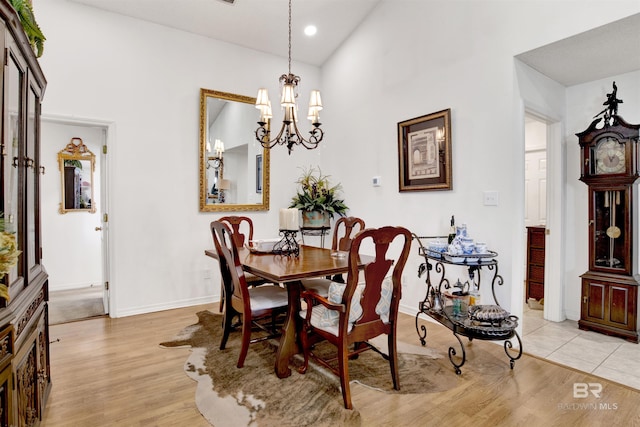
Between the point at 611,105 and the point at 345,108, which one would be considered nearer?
the point at 611,105

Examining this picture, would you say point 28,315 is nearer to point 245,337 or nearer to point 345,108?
point 245,337

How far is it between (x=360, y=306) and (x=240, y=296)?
97 centimetres

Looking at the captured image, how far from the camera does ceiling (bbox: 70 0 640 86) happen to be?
2732 mm

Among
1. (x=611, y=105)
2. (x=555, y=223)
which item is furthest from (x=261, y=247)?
(x=611, y=105)

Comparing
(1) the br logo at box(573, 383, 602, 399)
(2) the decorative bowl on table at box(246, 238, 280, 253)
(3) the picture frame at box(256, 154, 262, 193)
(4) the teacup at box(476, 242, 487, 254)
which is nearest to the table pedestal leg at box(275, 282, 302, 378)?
(2) the decorative bowl on table at box(246, 238, 280, 253)

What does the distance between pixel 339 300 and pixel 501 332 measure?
1.23m

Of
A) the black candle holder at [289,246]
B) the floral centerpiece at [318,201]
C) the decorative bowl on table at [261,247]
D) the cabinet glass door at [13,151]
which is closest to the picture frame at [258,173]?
the floral centerpiece at [318,201]

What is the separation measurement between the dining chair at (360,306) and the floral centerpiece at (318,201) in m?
2.44

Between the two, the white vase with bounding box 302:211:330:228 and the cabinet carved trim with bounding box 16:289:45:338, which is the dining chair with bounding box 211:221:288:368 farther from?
the white vase with bounding box 302:211:330:228

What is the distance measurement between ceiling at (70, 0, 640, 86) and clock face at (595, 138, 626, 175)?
68 cm

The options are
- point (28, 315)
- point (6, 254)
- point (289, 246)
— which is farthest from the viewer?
point (289, 246)

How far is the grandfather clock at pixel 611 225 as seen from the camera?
3.07 metres

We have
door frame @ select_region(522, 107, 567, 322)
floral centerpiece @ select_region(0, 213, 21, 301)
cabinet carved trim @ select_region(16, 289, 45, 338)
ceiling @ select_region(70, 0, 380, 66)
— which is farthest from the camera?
ceiling @ select_region(70, 0, 380, 66)

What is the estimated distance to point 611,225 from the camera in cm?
324
